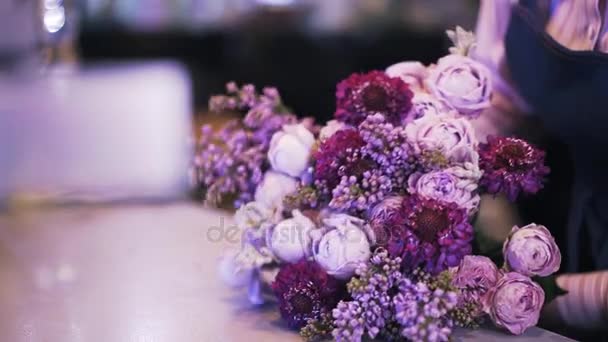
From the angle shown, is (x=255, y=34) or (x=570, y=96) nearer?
(x=570, y=96)

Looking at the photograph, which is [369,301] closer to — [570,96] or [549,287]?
A: [549,287]

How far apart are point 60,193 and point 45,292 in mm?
666

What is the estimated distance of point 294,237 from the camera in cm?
77

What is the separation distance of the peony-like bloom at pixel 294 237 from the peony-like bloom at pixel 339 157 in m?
0.05

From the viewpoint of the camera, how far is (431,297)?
2.22 feet

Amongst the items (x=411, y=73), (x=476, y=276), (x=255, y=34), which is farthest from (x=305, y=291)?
(x=255, y=34)

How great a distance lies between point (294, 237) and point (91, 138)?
123cm

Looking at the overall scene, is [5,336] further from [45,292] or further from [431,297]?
[431,297]

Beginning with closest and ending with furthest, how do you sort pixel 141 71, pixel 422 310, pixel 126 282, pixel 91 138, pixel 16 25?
pixel 422 310
pixel 126 282
pixel 91 138
pixel 16 25
pixel 141 71

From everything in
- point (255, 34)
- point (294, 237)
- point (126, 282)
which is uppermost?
point (255, 34)

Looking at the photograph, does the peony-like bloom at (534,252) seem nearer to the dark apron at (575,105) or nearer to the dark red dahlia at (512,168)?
the dark red dahlia at (512,168)

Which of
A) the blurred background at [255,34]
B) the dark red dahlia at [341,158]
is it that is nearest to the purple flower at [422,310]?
the dark red dahlia at [341,158]

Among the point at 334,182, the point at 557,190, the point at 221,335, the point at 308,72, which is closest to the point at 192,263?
the point at 221,335

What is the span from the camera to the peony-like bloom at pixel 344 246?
0.72 meters
